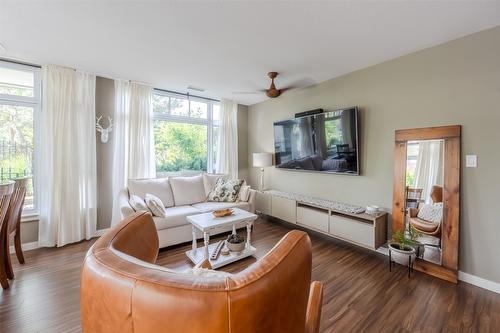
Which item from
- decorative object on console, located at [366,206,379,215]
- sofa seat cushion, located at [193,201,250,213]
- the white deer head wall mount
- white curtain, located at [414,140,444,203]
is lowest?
sofa seat cushion, located at [193,201,250,213]

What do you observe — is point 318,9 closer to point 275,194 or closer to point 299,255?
point 299,255

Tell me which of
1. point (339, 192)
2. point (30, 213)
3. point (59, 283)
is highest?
point (339, 192)

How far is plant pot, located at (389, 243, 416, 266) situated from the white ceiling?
88.0 inches

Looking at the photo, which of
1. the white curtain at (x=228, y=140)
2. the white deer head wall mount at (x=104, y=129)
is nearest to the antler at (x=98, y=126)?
the white deer head wall mount at (x=104, y=129)

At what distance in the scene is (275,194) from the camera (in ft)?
12.8

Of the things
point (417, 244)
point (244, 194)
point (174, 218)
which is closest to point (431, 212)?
point (417, 244)

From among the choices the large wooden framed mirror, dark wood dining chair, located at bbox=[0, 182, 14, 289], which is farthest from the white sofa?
the large wooden framed mirror

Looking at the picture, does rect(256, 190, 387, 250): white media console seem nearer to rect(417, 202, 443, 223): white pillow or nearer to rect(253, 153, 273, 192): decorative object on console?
rect(417, 202, 443, 223): white pillow

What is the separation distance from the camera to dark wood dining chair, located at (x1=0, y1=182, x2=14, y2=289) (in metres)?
1.90

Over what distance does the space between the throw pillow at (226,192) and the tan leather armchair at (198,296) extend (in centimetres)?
300

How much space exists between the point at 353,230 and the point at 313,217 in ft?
1.94

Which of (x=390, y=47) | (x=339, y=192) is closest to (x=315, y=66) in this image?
(x=390, y=47)

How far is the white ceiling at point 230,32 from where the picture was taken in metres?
1.79

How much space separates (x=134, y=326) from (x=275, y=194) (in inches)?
136
